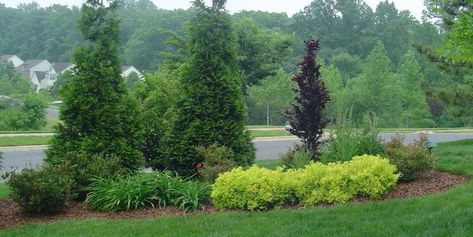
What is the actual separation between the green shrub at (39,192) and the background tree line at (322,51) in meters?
5.89

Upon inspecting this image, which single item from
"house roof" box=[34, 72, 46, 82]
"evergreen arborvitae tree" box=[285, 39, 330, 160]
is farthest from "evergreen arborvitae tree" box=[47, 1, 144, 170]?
"house roof" box=[34, 72, 46, 82]

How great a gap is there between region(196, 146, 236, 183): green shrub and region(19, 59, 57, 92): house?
80.4 metres

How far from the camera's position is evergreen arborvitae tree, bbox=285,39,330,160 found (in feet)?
33.5

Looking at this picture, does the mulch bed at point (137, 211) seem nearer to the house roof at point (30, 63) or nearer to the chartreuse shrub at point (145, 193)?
the chartreuse shrub at point (145, 193)

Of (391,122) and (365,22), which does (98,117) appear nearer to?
(391,122)

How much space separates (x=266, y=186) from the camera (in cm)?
756

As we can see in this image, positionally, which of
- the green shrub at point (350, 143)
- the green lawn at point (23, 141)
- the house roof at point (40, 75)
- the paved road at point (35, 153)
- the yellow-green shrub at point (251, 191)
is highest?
the house roof at point (40, 75)

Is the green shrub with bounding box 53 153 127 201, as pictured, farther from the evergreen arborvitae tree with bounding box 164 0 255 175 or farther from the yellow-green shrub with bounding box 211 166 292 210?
the yellow-green shrub with bounding box 211 166 292 210

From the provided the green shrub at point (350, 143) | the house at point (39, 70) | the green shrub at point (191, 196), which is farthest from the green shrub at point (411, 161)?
the house at point (39, 70)

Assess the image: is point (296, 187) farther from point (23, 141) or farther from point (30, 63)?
point (30, 63)

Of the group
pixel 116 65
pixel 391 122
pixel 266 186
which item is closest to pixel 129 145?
pixel 116 65

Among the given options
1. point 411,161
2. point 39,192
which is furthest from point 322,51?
point 39,192

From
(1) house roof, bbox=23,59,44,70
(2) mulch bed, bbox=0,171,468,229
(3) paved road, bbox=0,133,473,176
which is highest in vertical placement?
(1) house roof, bbox=23,59,44,70

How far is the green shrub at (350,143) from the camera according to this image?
31.1 feet
